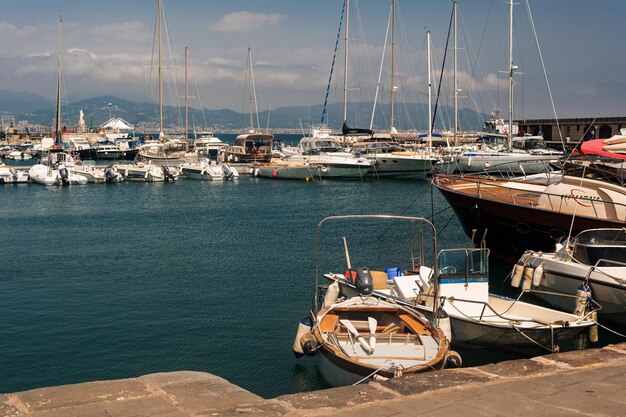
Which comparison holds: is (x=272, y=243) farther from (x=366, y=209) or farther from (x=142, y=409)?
(x=142, y=409)

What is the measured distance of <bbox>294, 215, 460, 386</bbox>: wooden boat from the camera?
12.0 m

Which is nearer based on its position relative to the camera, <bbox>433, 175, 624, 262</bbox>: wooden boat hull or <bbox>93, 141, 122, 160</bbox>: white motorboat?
<bbox>433, 175, 624, 262</bbox>: wooden boat hull

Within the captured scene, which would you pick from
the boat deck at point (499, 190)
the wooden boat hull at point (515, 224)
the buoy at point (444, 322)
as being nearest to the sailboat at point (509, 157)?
the boat deck at point (499, 190)

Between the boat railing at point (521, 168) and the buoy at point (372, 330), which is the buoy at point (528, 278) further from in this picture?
the boat railing at point (521, 168)

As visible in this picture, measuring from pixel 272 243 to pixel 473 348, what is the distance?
56.0ft

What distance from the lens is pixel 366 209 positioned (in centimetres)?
4353

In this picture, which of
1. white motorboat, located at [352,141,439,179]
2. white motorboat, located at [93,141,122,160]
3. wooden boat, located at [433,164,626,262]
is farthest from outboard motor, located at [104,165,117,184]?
wooden boat, located at [433,164,626,262]

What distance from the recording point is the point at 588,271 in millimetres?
16750

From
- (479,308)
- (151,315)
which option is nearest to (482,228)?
(479,308)

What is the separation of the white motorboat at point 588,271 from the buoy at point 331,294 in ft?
15.4

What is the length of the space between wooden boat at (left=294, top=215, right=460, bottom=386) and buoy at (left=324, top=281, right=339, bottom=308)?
0.97 feet

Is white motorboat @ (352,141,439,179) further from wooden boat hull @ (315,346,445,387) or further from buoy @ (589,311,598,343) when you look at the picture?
wooden boat hull @ (315,346,445,387)

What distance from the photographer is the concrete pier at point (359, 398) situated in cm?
808

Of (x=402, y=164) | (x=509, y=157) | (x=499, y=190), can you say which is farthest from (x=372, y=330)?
(x=402, y=164)
